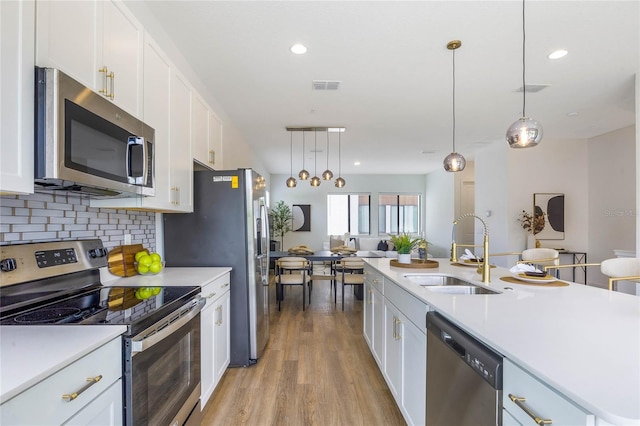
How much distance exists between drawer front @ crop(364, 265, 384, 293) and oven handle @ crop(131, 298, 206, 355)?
1.36 meters

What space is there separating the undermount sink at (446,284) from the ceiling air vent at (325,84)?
2.04 m

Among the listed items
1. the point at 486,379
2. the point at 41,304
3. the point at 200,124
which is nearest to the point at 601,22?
the point at 486,379

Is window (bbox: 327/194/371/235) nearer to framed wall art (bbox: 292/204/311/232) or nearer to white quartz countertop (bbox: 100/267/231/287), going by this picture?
framed wall art (bbox: 292/204/311/232)

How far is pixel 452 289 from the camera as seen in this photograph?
2141mm

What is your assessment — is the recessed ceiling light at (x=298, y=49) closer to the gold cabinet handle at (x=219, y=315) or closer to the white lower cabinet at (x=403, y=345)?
the white lower cabinet at (x=403, y=345)

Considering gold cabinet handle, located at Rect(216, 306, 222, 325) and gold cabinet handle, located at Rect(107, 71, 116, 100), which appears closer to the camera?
gold cabinet handle, located at Rect(107, 71, 116, 100)

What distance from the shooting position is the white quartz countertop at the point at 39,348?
2.67ft

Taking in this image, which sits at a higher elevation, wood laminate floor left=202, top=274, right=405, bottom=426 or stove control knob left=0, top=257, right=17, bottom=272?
stove control knob left=0, top=257, right=17, bottom=272

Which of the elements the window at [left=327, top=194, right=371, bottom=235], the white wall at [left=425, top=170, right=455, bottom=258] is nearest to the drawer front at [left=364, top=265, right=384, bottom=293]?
the white wall at [left=425, top=170, right=455, bottom=258]

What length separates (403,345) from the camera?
1.93 meters

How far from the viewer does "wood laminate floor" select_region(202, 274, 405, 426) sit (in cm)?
214

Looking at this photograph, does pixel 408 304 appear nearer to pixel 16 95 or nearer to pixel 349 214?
pixel 16 95

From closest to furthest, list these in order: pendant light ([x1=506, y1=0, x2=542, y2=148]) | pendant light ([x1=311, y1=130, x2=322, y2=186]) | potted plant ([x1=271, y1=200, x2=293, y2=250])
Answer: pendant light ([x1=506, y1=0, x2=542, y2=148]) → pendant light ([x1=311, y1=130, x2=322, y2=186]) → potted plant ([x1=271, y1=200, x2=293, y2=250])

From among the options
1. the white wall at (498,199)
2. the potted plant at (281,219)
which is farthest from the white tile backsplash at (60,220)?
the potted plant at (281,219)
